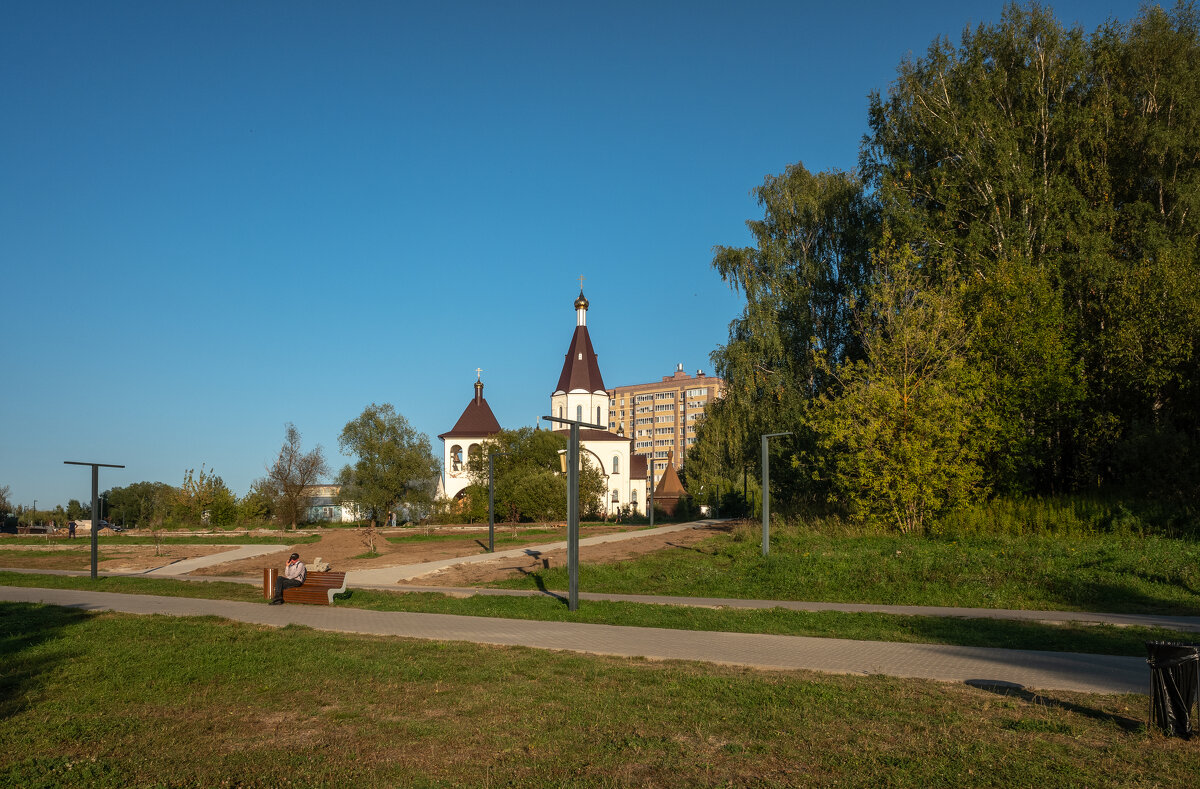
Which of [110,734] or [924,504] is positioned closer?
[110,734]

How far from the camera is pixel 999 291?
2406 cm

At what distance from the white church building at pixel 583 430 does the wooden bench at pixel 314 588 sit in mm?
63291

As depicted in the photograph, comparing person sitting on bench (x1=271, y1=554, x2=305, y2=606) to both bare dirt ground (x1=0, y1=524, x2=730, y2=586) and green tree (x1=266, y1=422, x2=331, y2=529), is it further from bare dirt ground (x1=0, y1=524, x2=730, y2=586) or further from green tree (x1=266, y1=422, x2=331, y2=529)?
green tree (x1=266, y1=422, x2=331, y2=529)

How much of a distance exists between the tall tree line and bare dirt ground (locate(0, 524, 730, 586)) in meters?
7.81

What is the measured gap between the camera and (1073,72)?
27500 mm

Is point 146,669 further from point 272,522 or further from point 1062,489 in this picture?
point 272,522

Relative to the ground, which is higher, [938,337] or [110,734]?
[938,337]

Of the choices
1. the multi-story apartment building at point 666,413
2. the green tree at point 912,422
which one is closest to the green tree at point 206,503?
the green tree at point 912,422

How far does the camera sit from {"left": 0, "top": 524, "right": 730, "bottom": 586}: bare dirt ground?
23094mm

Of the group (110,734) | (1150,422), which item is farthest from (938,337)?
(110,734)

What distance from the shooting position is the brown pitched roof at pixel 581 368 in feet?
268

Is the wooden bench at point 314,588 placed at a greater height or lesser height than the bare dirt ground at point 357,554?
greater

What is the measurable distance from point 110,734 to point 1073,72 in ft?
105

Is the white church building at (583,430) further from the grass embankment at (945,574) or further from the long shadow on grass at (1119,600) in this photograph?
the long shadow on grass at (1119,600)
